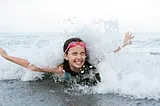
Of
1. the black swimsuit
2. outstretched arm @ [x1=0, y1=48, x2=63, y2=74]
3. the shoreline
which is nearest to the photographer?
the shoreline

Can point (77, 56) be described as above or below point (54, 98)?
above

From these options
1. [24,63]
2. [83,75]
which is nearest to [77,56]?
[83,75]

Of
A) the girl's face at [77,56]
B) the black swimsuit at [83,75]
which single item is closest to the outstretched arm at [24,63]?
the black swimsuit at [83,75]

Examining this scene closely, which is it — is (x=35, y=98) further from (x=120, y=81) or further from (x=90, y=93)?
(x=120, y=81)

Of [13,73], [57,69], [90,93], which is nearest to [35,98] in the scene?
[90,93]

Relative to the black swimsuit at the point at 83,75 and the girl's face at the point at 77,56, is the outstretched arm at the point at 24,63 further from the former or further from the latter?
the girl's face at the point at 77,56

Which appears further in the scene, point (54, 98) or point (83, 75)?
point (83, 75)

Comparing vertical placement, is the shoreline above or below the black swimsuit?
below

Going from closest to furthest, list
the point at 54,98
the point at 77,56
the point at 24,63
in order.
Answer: the point at 54,98 → the point at 77,56 → the point at 24,63

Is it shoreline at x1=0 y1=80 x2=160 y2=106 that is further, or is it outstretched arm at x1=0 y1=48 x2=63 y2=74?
outstretched arm at x1=0 y1=48 x2=63 y2=74

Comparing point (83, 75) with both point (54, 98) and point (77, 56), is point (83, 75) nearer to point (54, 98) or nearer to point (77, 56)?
point (77, 56)

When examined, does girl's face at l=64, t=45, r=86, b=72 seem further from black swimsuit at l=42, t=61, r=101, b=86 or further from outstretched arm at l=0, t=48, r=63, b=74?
outstretched arm at l=0, t=48, r=63, b=74

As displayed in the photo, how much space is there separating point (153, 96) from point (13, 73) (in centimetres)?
320

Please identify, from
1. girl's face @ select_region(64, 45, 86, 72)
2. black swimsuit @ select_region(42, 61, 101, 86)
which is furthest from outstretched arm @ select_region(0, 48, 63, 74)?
girl's face @ select_region(64, 45, 86, 72)
